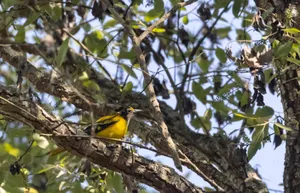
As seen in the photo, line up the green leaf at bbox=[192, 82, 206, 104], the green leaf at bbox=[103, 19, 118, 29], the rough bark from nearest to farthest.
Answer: the rough bark → the green leaf at bbox=[192, 82, 206, 104] → the green leaf at bbox=[103, 19, 118, 29]

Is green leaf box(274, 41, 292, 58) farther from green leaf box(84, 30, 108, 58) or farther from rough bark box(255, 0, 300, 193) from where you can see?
green leaf box(84, 30, 108, 58)

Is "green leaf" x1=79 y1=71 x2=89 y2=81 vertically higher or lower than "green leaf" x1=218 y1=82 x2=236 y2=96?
higher

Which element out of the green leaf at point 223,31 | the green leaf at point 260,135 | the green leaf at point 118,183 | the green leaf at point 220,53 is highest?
the green leaf at point 223,31

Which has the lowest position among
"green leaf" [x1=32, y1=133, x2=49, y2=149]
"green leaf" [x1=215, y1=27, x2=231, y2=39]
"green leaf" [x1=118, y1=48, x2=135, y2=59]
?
"green leaf" [x1=32, y1=133, x2=49, y2=149]

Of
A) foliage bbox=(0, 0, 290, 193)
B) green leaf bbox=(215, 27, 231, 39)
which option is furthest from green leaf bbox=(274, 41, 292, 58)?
green leaf bbox=(215, 27, 231, 39)

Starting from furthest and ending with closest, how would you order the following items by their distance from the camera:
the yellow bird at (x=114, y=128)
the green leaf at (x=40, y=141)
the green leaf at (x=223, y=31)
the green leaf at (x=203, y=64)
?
the green leaf at (x=223, y=31) → the green leaf at (x=203, y=64) → the yellow bird at (x=114, y=128) → the green leaf at (x=40, y=141)

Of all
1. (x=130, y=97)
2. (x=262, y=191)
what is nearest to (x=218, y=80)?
(x=130, y=97)

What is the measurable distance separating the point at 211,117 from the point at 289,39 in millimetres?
1526

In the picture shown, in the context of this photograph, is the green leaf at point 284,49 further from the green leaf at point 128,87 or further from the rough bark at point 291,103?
the green leaf at point 128,87

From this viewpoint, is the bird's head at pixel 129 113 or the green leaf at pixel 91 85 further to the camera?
the green leaf at pixel 91 85

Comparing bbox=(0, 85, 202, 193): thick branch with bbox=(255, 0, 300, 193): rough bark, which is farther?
bbox=(255, 0, 300, 193): rough bark

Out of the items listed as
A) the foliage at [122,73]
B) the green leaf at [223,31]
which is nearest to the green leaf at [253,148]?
the foliage at [122,73]

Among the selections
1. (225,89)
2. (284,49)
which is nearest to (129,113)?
(225,89)

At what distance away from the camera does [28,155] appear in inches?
173
